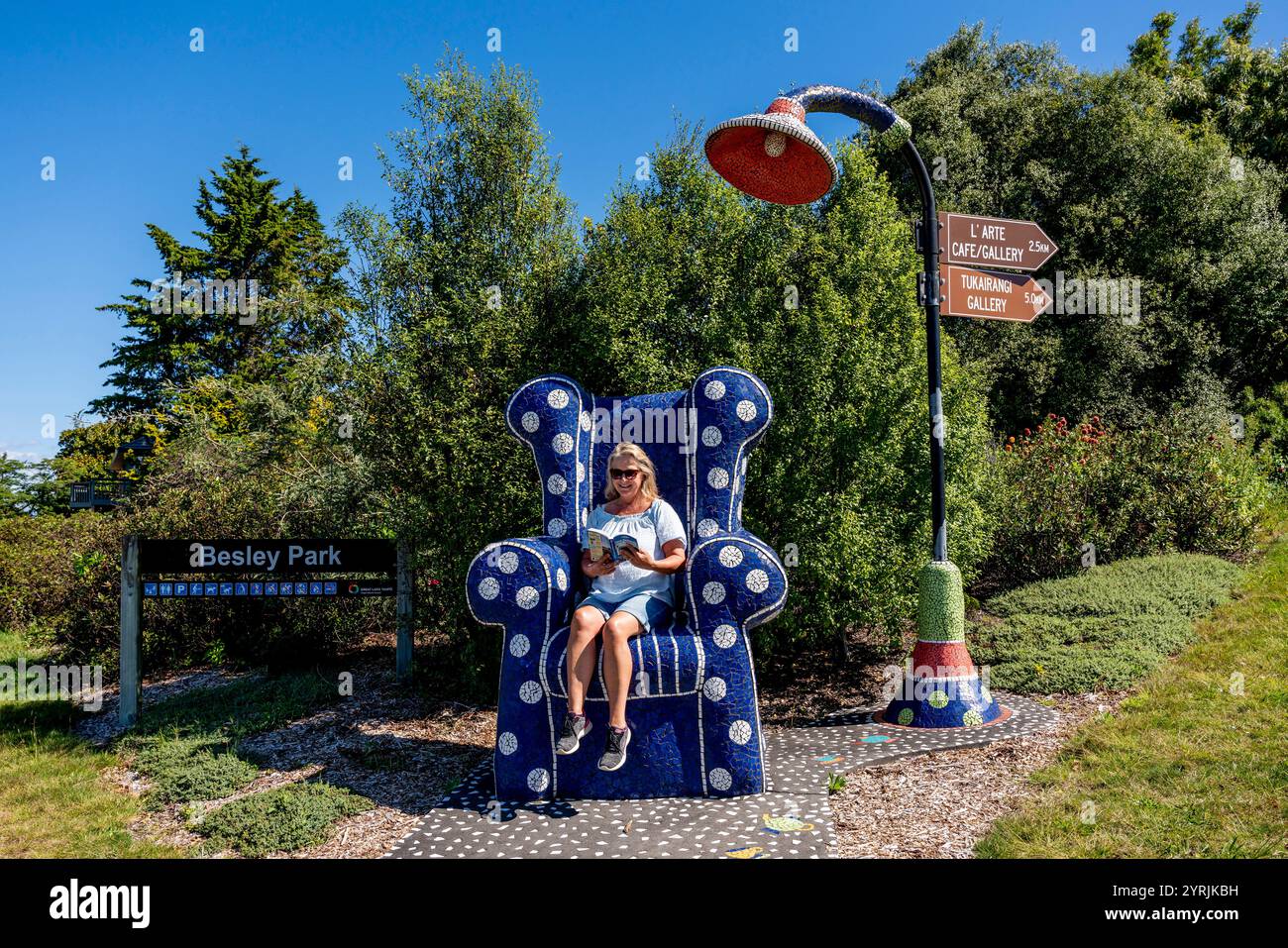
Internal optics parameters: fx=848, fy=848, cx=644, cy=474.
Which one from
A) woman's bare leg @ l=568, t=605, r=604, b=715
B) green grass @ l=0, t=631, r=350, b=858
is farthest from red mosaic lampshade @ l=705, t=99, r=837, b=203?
green grass @ l=0, t=631, r=350, b=858

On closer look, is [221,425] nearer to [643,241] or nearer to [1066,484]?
[643,241]

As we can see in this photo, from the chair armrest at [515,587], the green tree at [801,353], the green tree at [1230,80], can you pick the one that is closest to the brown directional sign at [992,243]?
the green tree at [801,353]

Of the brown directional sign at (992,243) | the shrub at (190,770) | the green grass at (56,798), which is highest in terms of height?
the brown directional sign at (992,243)

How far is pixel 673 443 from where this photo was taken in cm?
475

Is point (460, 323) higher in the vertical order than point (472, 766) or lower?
higher

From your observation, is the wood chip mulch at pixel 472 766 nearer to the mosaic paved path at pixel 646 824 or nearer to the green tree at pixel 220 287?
the mosaic paved path at pixel 646 824

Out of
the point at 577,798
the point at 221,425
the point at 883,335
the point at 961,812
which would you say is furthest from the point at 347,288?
the point at 221,425

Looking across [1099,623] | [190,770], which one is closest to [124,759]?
[190,770]

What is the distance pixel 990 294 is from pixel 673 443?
7.44ft

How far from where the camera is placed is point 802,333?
5836mm

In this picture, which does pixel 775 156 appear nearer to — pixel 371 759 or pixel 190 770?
pixel 371 759

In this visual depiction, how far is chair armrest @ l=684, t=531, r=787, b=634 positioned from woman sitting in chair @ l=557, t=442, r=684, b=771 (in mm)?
230

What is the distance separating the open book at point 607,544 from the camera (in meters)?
4.27

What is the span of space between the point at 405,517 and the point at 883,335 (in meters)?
3.79
